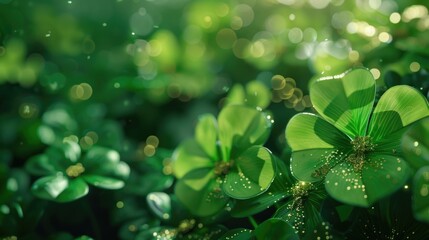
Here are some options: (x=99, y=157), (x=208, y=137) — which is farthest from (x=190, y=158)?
(x=99, y=157)

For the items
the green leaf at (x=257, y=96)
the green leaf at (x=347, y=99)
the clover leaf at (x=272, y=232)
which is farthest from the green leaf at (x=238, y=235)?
the green leaf at (x=257, y=96)

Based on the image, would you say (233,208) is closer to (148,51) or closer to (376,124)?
(376,124)

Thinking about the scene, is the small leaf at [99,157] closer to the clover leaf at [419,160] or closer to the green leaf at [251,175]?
the green leaf at [251,175]

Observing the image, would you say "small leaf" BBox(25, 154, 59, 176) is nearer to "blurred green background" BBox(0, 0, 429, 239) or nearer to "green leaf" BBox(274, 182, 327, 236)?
"blurred green background" BBox(0, 0, 429, 239)

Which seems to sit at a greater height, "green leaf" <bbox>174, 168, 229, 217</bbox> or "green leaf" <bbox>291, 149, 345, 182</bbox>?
"green leaf" <bbox>291, 149, 345, 182</bbox>

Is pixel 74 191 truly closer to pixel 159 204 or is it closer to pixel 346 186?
pixel 159 204

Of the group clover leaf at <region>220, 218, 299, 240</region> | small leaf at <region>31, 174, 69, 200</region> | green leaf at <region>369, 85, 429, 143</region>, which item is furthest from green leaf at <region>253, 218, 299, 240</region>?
small leaf at <region>31, 174, 69, 200</region>
